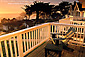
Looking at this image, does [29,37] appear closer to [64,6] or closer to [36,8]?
[36,8]

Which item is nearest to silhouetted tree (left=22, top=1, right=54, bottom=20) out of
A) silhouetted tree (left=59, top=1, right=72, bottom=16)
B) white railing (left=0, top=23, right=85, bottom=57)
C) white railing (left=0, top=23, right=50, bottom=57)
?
silhouetted tree (left=59, top=1, right=72, bottom=16)

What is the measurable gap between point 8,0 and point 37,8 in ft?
47.2

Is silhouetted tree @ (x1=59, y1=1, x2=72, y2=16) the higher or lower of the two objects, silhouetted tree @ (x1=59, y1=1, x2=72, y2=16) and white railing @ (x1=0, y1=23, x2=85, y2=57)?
the higher

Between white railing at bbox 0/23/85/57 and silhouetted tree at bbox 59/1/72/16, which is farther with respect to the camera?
silhouetted tree at bbox 59/1/72/16

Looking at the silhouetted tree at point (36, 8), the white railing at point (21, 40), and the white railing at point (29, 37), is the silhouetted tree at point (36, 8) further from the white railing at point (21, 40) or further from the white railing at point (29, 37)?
the white railing at point (21, 40)

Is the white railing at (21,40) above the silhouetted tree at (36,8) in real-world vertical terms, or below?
below

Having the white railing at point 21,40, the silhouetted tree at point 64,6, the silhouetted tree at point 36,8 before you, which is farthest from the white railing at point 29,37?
the silhouetted tree at point 64,6

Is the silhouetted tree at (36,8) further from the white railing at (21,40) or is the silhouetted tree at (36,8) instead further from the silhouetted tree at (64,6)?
the white railing at (21,40)

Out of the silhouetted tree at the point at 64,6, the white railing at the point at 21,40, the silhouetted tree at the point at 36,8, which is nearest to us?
the white railing at the point at 21,40

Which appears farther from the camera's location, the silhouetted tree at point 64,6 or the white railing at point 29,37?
the silhouetted tree at point 64,6

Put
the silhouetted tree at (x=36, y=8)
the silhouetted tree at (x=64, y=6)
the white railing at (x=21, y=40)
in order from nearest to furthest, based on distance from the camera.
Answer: the white railing at (x=21, y=40)
the silhouetted tree at (x=36, y=8)
the silhouetted tree at (x=64, y=6)

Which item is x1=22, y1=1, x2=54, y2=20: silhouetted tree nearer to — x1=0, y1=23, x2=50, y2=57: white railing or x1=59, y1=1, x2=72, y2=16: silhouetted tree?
x1=59, y1=1, x2=72, y2=16: silhouetted tree

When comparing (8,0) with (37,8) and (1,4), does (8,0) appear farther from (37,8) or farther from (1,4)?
(37,8)

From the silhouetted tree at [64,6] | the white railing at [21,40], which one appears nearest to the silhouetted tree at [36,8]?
the silhouetted tree at [64,6]
